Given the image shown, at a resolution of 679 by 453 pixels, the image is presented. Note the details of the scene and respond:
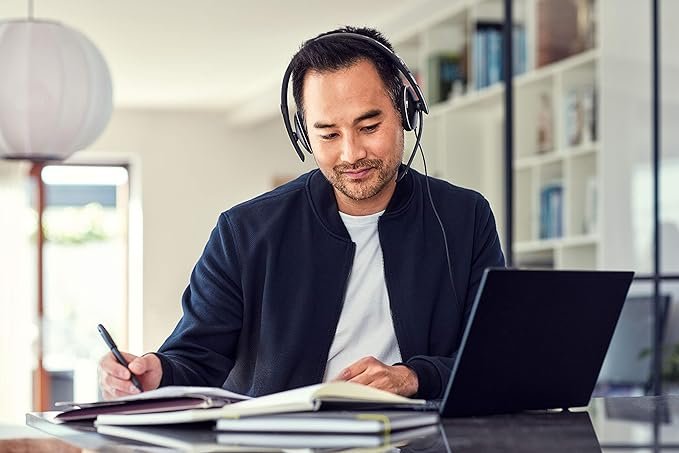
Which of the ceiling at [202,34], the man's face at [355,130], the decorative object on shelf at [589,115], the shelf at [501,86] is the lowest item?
the man's face at [355,130]

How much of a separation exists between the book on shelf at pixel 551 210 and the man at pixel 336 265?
2.83m

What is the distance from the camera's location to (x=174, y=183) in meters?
8.45

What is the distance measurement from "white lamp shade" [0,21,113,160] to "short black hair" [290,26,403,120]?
8.49 feet

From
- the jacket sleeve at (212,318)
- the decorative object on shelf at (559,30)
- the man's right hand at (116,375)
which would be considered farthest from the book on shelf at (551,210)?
the man's right hand at (116,375)

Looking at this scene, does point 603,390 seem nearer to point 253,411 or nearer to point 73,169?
point 253,411

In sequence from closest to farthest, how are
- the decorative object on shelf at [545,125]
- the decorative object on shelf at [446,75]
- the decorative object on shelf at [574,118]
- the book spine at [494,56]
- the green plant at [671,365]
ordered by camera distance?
the green plant at [671,365] < the decorative object on shelf at [574,118] < the decorative object on shelf at [545,125] < the book spine at [494,56] < the decorative object on shelf at [446,75]

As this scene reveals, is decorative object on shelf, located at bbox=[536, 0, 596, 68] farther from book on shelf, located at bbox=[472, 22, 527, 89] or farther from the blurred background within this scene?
book on shelf, located at bbox=[472, 22, 527, 89]

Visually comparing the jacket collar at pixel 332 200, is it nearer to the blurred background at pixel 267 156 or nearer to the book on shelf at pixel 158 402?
the book on shelf at pixel 158 402

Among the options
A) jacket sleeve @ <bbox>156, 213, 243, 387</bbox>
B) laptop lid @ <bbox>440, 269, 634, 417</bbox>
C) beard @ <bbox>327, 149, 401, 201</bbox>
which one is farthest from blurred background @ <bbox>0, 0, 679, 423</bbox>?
laptop lid @ <bbox>440, 269, 634, 417</bbox>

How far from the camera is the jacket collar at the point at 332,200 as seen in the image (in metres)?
1.81

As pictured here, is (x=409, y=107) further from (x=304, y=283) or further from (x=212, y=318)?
(x=212, y=318)

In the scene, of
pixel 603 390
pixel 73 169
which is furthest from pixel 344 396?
pixel 73 169

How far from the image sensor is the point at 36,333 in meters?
7.83

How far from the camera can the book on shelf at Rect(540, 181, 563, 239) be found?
15.1 feet
